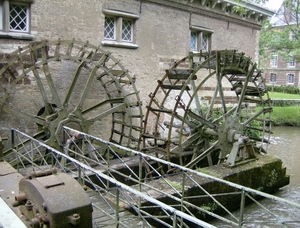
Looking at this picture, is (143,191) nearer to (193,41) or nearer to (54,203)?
(54,203)

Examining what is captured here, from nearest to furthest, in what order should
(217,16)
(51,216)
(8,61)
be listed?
1. (51,216)
2. (8,61)
3. (217,16)

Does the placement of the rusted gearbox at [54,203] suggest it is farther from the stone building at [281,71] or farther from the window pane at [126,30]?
the stone building at [281,71]

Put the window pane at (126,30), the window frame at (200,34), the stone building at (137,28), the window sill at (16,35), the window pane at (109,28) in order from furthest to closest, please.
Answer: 1. the window frame at (200,34)
2. the window pane at (126,30)
3. the window pane at (109,28)
4. the stone building at (137,28)
5. the window sill at (16,35)

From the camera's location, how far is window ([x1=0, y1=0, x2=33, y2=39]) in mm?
6809

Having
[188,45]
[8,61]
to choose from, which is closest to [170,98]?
[188,45]

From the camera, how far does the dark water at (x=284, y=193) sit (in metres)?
5.96

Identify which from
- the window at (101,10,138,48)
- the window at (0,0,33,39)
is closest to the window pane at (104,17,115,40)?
the window at (101,10,138,48)

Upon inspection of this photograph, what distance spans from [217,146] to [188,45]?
397 centimetres

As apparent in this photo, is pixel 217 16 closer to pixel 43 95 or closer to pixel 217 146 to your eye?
pixel 217 146

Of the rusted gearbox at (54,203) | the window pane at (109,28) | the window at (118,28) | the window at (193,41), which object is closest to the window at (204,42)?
the window at (193,41)

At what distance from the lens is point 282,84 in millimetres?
34000

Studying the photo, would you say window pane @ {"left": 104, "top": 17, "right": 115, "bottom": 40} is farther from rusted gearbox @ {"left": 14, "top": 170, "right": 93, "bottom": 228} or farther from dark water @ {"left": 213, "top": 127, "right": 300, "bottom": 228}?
rusted gearbox @ {"left": 14, "top": 170, "right": 93, "bottom": 228}

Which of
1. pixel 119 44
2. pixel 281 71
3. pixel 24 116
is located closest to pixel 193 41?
pixel 119 44

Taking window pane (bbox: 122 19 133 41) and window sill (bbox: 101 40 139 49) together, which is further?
window pane (bbox: 122 19 133 41)
